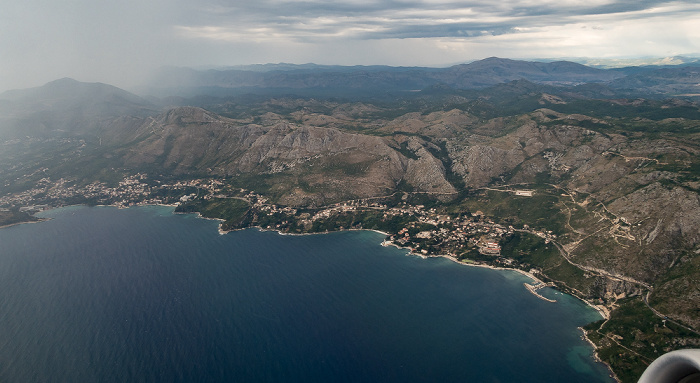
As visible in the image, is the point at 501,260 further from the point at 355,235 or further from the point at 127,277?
the point at 127,277

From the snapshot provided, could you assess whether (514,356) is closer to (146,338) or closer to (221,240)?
(146,338)

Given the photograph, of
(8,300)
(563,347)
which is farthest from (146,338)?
(563,347)

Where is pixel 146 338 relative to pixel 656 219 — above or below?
below

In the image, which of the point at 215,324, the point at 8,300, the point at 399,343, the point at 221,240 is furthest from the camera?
the point at 221,240

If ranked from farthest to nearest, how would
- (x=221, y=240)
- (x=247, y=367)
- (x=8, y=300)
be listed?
1. (x=221, y=240)
2. (x=8, y=300)
3. (x=247, y=367)

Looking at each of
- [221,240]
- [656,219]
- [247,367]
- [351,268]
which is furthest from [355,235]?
[656,219]

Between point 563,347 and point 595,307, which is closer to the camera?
point 563,347
